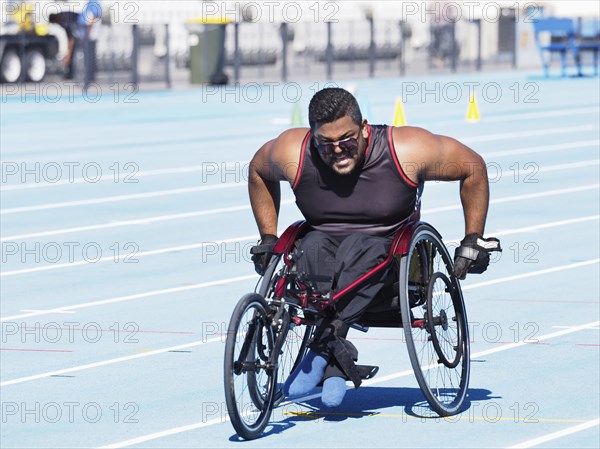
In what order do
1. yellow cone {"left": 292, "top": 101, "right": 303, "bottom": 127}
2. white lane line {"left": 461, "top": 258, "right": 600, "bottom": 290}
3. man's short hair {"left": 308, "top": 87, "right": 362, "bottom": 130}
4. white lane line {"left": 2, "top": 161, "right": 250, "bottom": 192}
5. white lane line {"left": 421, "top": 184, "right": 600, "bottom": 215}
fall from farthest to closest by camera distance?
1. yellow cone {"left": 292, "top": 101, "right": 303, "bottom": 127}
2. white lane line {"left": 2, "top": 161, "right": 250, "bottom": 192}
3. white lane line {"left": 421, "top": 184, "right": 600, "bottom": 215}
4. white lane line {"left": 461, "top": 258, "right": 600, "bottom": 290}
5. man's short hair {"left": 308, "top": 87, "right": 362, "bottom": 130}

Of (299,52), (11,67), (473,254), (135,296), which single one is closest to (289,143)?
(473,254)

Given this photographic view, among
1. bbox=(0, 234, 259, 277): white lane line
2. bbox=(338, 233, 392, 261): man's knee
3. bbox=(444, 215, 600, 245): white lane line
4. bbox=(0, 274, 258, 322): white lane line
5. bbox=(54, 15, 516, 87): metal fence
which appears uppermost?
bbox=(338, 233, 392, 261): man's knee

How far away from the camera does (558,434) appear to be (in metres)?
6.71

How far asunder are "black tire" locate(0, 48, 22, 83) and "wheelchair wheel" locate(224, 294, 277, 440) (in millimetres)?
31320

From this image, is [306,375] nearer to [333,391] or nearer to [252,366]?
[333,391]

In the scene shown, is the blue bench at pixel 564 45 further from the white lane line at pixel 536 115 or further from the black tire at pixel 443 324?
the black tire at pixel 443 324

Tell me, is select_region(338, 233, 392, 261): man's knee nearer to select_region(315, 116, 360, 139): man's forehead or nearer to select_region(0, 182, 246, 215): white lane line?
select_region(315, 116, 360, 139): man's forehead

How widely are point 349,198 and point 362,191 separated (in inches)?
2.8

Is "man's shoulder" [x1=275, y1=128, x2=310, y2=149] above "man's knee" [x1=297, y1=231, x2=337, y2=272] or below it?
above

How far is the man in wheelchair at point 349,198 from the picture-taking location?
668 centimetres

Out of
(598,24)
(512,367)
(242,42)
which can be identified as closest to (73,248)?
(512,367)

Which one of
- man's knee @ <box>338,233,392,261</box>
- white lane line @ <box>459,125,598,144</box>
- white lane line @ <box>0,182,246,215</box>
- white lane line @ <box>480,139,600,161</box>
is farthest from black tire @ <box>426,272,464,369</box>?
white lane line @ <box>459,125,598,144</box>

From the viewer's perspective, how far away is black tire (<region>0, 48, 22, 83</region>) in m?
37.2

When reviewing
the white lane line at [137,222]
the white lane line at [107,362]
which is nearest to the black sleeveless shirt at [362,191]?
the white lane line at [107,362]
